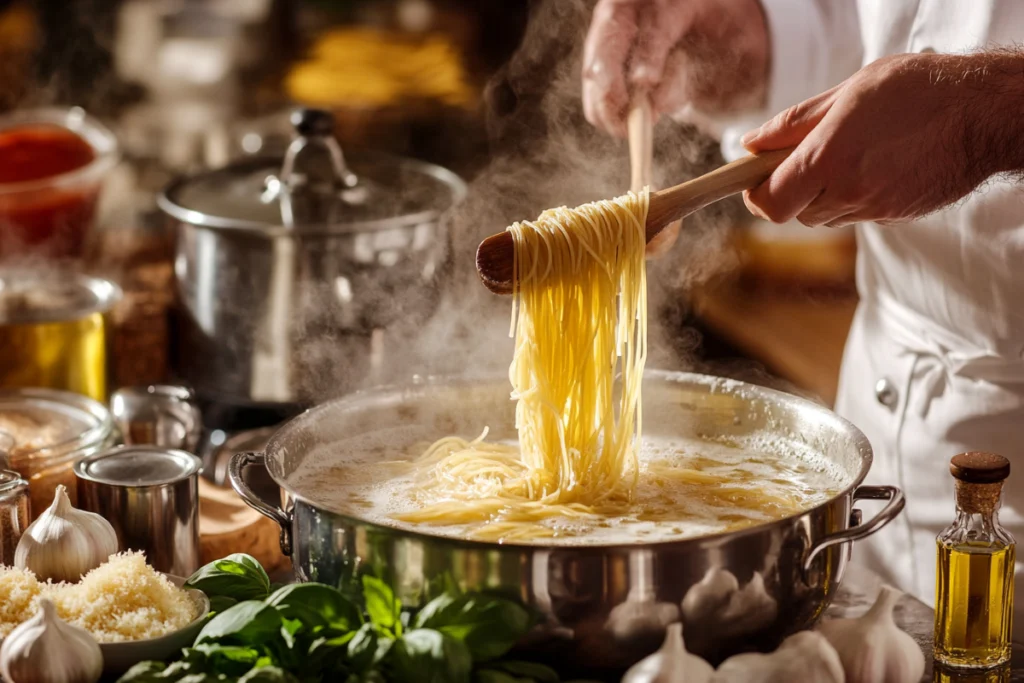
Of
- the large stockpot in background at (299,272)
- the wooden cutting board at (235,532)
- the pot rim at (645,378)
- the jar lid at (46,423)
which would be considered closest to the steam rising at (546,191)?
the large stockpot in background at (299,272)

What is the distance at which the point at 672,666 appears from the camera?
1.35 m

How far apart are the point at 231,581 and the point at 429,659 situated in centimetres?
40

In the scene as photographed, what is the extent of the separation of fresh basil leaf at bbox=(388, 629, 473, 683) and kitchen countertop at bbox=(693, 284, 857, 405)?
2.84 meters

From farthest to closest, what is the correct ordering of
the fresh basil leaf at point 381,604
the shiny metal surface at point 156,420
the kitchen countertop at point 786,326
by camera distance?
the kitchen countertop at point 786,326
the shiny metal surface at point 156,420
the fresh basil leaf at point 381,604

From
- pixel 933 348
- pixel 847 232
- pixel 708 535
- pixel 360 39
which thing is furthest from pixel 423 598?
pixel 847 232

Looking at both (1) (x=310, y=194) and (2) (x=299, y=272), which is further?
(1) (x=310, y=194)

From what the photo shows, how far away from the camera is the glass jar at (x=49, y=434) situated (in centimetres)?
190

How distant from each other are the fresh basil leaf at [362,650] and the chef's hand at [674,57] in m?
1.16

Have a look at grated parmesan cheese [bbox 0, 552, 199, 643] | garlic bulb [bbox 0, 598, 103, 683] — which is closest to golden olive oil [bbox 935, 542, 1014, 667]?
grated parmesan cheese [bbox 0, 552, 199, 643]

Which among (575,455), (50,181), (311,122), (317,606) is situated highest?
(311,122)

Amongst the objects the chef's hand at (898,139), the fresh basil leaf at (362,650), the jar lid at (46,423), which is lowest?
the fresh basil leaf at (362,650)

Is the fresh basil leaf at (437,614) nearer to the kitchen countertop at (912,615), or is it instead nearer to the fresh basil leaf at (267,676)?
the fresh basil leaf at (267,676)

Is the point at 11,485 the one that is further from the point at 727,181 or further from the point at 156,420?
the point at 727,181

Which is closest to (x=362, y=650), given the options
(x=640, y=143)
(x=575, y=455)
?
(x=575, y=455)
